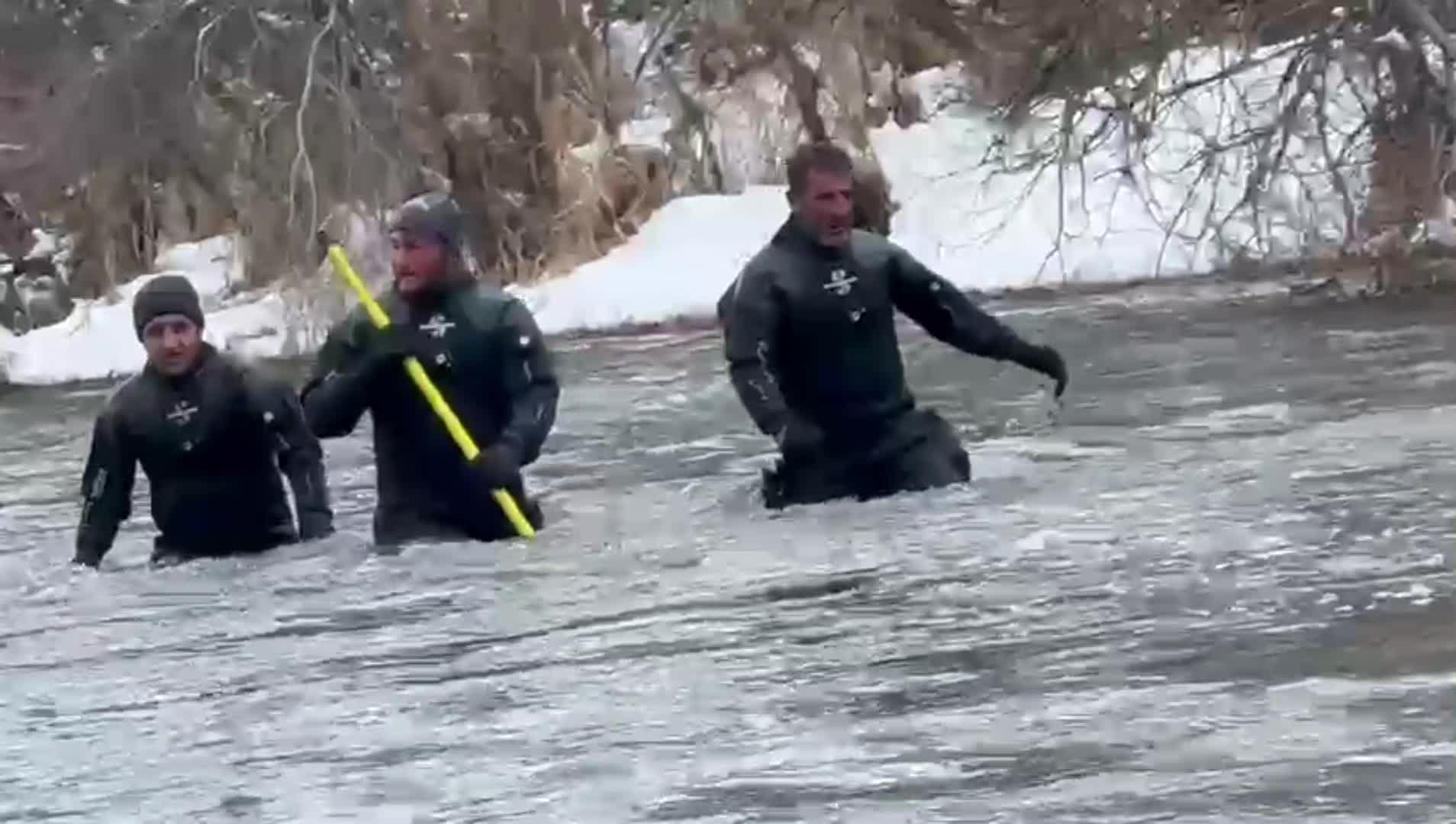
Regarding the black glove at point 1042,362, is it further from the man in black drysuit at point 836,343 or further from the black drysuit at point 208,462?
the black drysuit at point 208,462

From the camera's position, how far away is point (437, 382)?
9.10m

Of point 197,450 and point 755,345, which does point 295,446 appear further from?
point 755,345

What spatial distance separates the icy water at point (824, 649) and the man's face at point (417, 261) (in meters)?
0.91

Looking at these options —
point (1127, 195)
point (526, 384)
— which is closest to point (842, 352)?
point (526, 384)

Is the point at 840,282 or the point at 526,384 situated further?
the point at 840,282

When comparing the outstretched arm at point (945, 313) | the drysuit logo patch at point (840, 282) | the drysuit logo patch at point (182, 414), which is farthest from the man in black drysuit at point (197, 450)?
the outstretched arm at point (945, 313)

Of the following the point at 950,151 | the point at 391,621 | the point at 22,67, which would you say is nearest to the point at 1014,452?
the point at 391,621

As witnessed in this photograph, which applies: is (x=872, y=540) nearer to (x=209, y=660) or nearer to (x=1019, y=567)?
(x=1019, y=567)

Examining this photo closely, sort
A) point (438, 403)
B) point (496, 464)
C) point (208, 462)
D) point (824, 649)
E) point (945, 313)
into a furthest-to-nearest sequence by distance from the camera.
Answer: point (945, 313) < point (208, 462) < point (438, 403) < point (496, 464) < point (824, 649)

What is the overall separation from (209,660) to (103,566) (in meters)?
2.01

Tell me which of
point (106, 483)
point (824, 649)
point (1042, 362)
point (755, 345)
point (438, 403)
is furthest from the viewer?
point (1042, 362)

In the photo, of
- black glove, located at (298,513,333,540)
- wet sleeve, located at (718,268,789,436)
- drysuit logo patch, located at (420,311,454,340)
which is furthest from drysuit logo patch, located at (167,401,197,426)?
wet sleeve, located at (718,268,789,436)

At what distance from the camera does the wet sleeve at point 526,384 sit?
899 centimetres

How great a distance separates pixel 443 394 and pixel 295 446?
0.51 m
